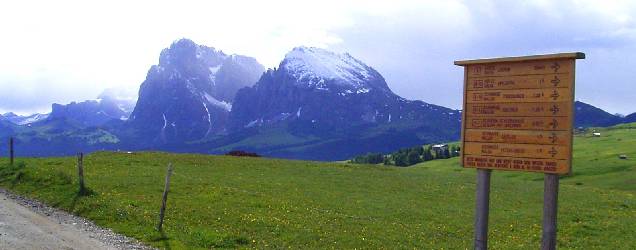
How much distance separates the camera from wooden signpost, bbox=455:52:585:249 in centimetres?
1602

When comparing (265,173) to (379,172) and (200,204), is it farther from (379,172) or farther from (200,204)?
(200,204)

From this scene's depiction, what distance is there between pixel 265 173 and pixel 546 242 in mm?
45864

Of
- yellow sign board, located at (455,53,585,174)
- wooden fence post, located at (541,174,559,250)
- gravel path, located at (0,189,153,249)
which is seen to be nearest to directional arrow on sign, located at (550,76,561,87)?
yellow sign board, located at (455,53,585,174)

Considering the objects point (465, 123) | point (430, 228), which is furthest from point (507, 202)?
point (465, 123)

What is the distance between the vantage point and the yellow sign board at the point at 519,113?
15992mm

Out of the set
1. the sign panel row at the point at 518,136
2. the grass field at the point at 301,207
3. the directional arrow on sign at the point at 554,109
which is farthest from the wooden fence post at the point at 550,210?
the grass field at the point at 301,207

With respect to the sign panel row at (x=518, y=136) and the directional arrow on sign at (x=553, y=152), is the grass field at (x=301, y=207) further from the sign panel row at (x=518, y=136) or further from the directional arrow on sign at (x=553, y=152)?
the directional arrow on sign at (x=553, y=152)

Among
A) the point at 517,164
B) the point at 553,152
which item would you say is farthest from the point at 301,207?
the point at 553,152

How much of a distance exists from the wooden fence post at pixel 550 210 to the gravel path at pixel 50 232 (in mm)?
16264

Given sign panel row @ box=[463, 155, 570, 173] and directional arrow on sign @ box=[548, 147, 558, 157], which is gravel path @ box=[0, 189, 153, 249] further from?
directional arrow on sign @ box=[548, 147, 558, 157]

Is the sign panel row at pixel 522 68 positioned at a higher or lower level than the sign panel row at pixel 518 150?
higher

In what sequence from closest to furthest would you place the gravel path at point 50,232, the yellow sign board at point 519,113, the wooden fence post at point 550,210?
1. the yellow sign board at point 519,113
2. the wooden fence post at point 550,210
3. the gravel path at point 50,232

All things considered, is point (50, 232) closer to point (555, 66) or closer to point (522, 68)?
point (522, 68)

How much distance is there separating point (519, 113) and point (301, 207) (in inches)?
914
